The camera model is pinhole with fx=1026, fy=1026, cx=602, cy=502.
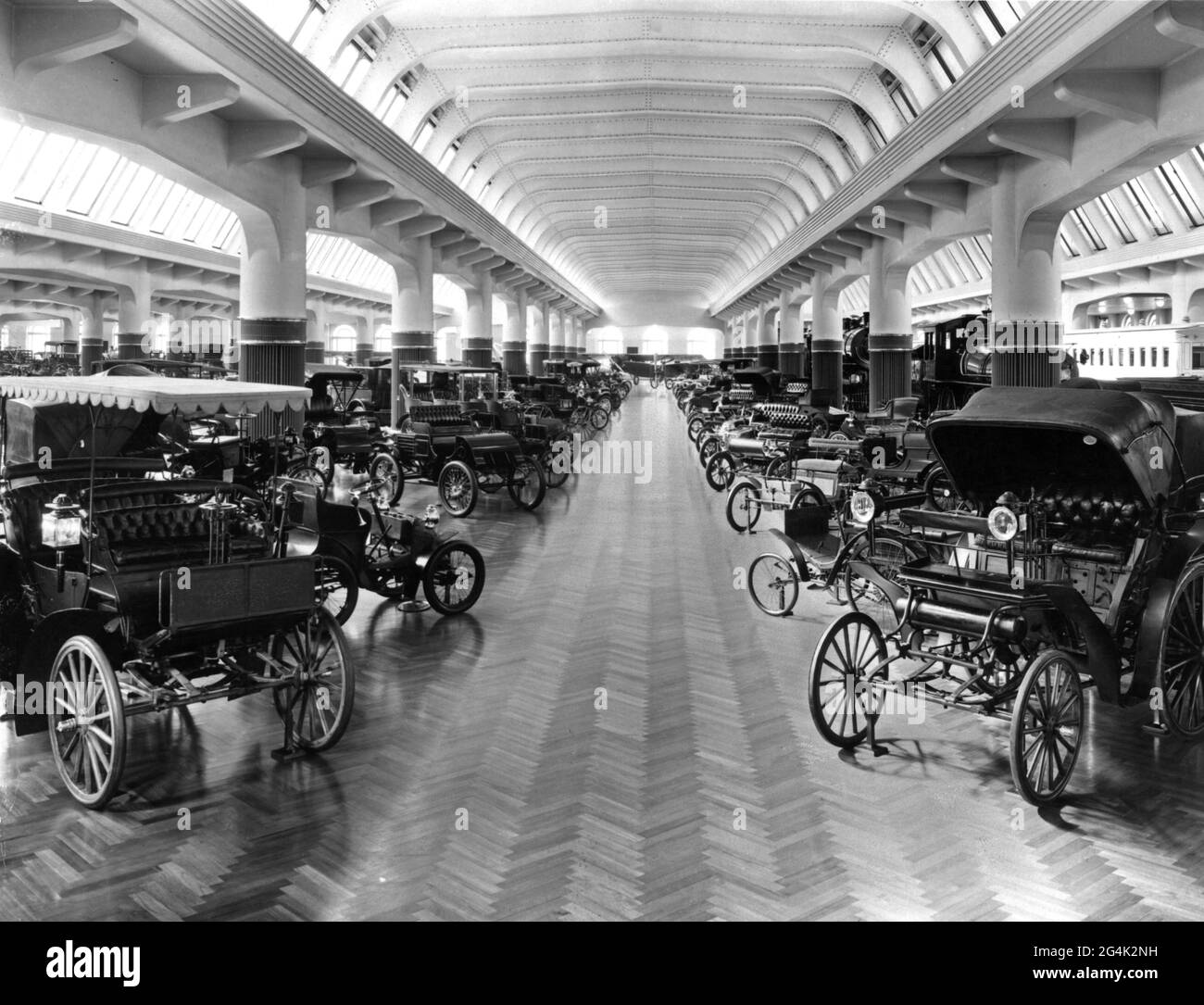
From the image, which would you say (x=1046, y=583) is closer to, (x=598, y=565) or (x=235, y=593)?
(x=235, y=593)

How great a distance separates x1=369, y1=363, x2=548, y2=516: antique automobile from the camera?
45.7 ft

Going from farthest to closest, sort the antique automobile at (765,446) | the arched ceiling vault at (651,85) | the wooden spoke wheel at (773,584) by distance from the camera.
→ the arched ceiling vault at (651,85)
the antique automobile at (765,446)
the wooden spoke wheel at (773,584)

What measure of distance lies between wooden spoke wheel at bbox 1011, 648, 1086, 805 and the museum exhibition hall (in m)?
0.03

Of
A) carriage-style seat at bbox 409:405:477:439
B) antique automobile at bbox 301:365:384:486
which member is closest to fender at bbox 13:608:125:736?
antique automobile at bbox 301:365:384:486

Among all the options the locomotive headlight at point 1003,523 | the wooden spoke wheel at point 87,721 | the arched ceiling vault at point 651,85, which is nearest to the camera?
the wooden spoke wheel at point 87,721

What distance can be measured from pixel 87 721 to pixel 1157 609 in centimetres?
526

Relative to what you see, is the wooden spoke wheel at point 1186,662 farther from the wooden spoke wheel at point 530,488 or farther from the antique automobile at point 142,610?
the wooden spoke wheel at point 530,488

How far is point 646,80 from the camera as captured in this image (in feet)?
62.5

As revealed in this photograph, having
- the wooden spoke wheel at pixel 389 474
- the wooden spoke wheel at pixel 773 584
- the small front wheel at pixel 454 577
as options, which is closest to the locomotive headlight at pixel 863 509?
the wooden spoke wheel at pixel 773 584

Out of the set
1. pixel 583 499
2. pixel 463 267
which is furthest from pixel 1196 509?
pixel 463 267

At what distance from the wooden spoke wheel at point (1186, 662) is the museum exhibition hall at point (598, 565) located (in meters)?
0.02

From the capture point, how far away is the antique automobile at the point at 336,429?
584 inches

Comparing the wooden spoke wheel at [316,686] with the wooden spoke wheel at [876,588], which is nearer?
the wooden spoke wheel at [316,686]

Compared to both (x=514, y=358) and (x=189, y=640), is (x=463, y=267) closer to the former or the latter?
(x=514, y=358)
